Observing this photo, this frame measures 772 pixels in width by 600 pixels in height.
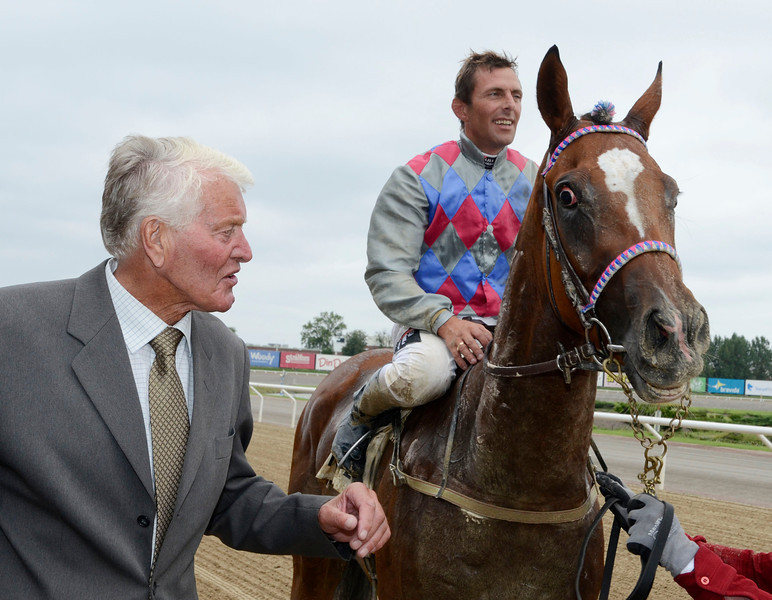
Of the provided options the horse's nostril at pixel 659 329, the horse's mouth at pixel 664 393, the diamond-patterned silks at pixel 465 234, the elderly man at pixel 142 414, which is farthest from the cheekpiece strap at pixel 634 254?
the diamond-patterned silks at pixel 465 234

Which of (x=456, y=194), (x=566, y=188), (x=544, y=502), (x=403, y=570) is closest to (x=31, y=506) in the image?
(x=403, y=570)

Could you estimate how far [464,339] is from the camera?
2.63m

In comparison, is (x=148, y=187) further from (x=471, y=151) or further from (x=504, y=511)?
(x=471, y=151)

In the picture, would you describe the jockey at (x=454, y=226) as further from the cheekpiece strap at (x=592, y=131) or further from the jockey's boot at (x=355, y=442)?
the cheekpiece strap at (x=592, y=131)

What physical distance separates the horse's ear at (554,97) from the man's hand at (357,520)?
1418mm

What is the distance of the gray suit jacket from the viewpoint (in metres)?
1.48

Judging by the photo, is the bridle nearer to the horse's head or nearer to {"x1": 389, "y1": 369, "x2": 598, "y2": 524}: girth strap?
the horse's head

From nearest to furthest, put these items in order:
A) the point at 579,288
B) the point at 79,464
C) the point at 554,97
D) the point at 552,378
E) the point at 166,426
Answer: the point at 79,464 < the point at 166,426 < the point at 579,288 < the point at 552,378 < the point at 554,97

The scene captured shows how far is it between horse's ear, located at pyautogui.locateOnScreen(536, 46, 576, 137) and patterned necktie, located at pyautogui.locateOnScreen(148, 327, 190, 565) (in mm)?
1466

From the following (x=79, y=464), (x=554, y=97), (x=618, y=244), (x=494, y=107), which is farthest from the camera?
(x=494, y=107)

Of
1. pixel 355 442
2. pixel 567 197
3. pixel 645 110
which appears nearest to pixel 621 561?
pixel 355 442

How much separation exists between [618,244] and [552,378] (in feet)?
1.65

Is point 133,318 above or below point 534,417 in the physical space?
above

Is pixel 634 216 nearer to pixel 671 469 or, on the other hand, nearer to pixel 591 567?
pixel 591 567
